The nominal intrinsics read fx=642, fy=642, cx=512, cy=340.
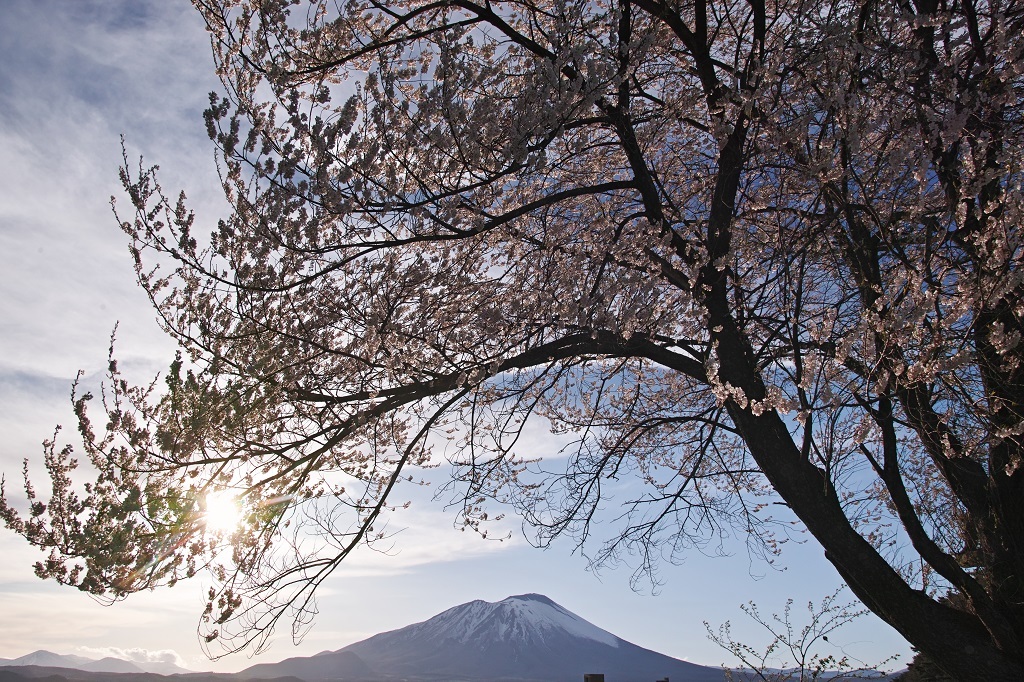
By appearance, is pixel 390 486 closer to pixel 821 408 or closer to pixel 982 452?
pixel 821 408

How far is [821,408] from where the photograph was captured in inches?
156

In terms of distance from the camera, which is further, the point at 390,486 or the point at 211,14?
the point at 390,486

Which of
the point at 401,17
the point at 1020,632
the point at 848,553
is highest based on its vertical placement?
the point at 401,17

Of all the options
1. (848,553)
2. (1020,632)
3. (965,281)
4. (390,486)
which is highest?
(965,281)

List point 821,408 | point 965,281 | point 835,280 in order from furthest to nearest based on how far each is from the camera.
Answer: point 835,280
point 821,408
point 965,281

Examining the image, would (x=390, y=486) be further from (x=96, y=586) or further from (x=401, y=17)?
(x=401, y=17)

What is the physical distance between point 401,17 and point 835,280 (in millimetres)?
4536

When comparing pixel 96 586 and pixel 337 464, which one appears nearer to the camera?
pixel 96 586

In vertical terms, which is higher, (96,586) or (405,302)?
(405,302)

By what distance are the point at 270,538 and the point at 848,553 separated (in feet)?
15.0

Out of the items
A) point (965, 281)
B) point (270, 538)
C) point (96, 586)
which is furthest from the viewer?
point (270, 538)

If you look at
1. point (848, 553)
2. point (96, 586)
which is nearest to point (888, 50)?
point (848, 553)

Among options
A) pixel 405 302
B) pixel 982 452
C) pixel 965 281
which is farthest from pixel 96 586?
pixel 982 452

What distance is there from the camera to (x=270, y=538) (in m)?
5.37
